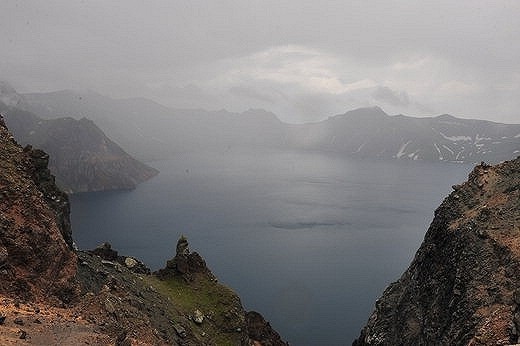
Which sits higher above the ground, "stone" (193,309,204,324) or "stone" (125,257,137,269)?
"stone" (125,257,137,269)

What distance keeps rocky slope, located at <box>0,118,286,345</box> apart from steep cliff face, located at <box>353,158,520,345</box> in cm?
2303

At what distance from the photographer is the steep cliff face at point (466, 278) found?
1417 inches

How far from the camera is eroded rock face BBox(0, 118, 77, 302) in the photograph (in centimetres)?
3178

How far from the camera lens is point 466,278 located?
41.8 meters

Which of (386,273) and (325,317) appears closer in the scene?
(325,317)

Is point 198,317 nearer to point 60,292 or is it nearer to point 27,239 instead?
point 60,292

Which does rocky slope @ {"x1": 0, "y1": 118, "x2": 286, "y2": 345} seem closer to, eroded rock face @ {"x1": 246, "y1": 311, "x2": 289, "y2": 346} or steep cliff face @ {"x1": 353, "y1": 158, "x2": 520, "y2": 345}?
eroded rock face @ {"x1": 246, "y1": 311, "x2": 289, "y2": 346}

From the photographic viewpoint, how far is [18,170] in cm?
3725

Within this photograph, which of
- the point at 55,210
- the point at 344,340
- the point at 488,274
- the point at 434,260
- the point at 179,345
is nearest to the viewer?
the point at 488,274

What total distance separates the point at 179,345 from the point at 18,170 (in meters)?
24.8

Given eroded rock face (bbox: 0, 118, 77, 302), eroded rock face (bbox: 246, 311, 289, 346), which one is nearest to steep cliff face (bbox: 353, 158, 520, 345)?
eroded rock face (bbox: 246, 311, 289, 346)

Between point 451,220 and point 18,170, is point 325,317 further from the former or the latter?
point 18,170

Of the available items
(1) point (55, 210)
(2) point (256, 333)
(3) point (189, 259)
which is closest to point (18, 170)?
(1) point (55, 210)

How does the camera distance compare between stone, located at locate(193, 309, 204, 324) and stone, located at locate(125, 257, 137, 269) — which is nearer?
stone, located at locate(193, 309, 204, 324)
